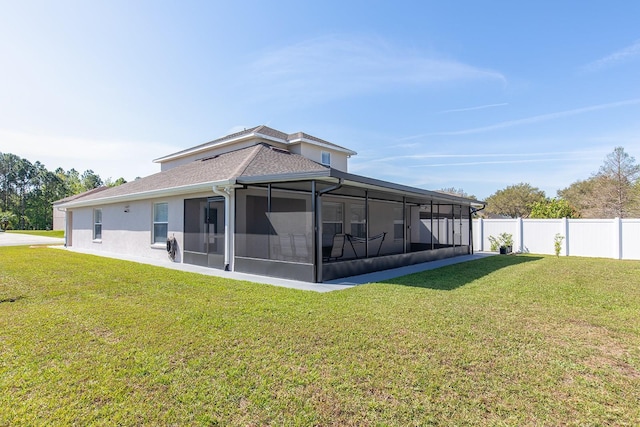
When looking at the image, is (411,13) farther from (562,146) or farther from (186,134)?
(562,146)

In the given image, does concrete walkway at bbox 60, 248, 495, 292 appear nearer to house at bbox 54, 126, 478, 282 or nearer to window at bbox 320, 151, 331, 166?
house at bbox 54, 126, 478, 282

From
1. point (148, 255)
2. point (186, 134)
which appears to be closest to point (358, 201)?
point (148, 255)

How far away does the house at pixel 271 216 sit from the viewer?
23.9ft

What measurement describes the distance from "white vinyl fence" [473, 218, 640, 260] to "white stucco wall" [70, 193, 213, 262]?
13.1 meters

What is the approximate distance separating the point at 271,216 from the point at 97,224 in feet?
38.2

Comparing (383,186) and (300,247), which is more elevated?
(383,186)

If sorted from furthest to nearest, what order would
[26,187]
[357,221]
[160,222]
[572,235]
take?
[26,187]
[572,235]
[357,221]
[160,222]

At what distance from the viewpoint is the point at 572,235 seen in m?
13.3

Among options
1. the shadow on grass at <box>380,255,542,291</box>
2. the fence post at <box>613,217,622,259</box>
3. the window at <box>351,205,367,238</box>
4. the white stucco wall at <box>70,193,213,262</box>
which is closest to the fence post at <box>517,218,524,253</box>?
the fence post at <box>613,217,622,259</box>

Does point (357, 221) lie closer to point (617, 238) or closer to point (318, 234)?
point (318, 234)

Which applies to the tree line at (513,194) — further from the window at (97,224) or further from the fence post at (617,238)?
the window at (97,224)

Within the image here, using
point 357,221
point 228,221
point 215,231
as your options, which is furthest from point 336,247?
point 357,221

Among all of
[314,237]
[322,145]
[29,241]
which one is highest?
[322,145]

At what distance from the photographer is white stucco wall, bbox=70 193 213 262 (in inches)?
395
